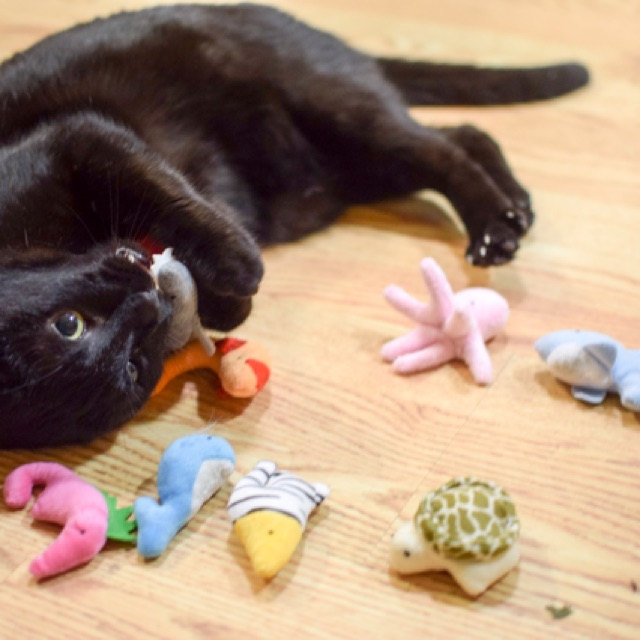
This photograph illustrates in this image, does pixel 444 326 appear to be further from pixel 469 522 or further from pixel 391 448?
pixel 469 522

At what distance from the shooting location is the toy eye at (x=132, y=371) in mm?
1143

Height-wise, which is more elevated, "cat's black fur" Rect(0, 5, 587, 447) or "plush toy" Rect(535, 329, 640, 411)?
"cat's black fur" Rect(0, 5, 587, 447)

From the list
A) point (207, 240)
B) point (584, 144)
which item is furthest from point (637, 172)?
point (207, 240)

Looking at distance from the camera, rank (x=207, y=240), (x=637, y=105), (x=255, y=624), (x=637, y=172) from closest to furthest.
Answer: (x=255, y=624), (x=207, y=240), (x=637, y=172), (x=637, y=105)

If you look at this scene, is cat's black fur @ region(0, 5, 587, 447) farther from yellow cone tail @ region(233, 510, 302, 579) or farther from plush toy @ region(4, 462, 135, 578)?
yellow cone tail @ region(233, 510, 302, 579)

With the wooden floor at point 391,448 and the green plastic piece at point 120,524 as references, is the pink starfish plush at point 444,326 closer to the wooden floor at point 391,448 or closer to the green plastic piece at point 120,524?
the wooden floor at point 391,448

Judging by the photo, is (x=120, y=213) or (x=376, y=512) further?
(x=120, y=213)

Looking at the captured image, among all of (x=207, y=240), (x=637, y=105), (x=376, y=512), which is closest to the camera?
(x=376, y=512)

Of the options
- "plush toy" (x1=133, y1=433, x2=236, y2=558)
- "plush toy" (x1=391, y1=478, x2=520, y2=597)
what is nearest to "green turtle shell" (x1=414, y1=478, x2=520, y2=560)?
"plush toy" (x1=391, y1=478, x2=520, y2=597)

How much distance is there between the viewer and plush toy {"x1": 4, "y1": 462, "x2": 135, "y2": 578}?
105cm

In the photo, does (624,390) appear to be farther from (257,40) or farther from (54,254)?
(257,40)

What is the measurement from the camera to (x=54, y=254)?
1.20 m

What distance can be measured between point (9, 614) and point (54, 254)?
46 cm

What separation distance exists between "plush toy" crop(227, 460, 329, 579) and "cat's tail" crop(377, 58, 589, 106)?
1100 millimetres
